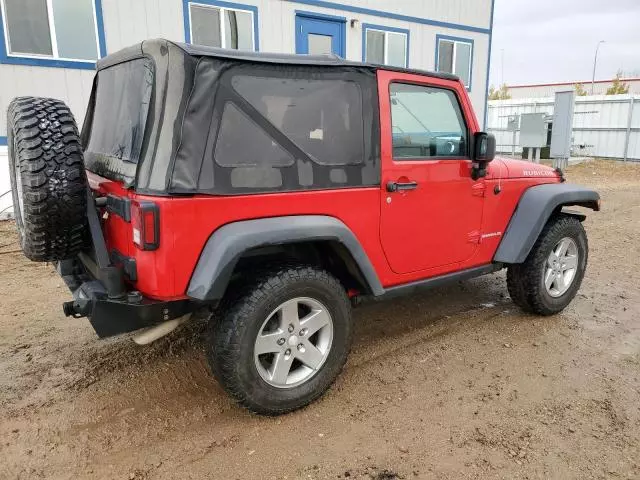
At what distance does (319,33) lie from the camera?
9.48 meters

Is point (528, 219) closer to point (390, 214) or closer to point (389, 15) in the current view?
point (390, 214)

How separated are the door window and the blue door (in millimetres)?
6493

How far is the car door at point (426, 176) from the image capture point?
3049 millimetres

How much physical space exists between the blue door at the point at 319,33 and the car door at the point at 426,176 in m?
6.48

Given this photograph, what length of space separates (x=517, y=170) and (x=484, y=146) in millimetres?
645

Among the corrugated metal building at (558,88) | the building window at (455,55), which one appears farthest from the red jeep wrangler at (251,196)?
the corrugated metal building at (558,88)

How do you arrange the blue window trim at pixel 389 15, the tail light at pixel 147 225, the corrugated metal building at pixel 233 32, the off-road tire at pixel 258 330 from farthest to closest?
the blue window trim at pixel 389 15
the corrugated metal building at pixel 233 32
the off-road tire at pixel 258 330
the tail light at pixel 147 225

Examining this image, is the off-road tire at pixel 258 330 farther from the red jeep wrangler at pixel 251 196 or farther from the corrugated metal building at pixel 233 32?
the corrugated metal building at pixel 233 32

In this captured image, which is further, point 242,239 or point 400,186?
point 400,186

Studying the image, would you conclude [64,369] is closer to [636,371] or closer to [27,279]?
[27,279]

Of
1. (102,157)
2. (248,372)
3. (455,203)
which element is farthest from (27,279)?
(455,203)

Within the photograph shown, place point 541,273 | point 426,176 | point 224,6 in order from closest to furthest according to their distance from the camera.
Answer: point 426,176 → point 541,273 → point 224,6

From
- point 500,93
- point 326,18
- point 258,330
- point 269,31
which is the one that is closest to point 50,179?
point 258,330

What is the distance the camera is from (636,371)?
3.30 metres
